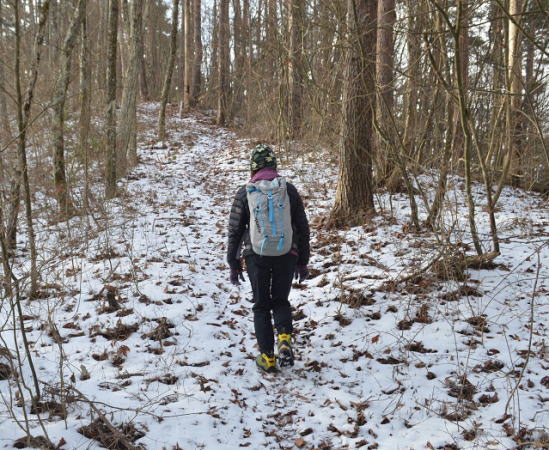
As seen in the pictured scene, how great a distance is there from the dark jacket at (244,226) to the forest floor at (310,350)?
97cm

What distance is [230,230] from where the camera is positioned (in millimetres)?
3822

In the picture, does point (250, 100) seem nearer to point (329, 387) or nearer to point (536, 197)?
point (536, 197)

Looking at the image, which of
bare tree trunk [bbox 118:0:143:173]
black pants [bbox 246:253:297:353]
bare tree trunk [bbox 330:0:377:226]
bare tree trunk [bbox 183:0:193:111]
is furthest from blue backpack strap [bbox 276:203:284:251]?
bare tree trunk [bbox 183:0:193:111]

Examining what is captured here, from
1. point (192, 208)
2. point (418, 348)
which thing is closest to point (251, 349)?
point (418, 348)

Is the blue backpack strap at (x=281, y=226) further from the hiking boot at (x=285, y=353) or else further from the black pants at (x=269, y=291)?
the hiking boot at (x=285, y=353)

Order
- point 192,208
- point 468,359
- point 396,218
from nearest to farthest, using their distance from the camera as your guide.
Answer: point 468,359 → point 396,218 → point 192,208

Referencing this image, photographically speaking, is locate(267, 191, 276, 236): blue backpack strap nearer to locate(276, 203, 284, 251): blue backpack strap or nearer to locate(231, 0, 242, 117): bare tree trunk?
locate(276, 203, 284, 251): blue backpack strap

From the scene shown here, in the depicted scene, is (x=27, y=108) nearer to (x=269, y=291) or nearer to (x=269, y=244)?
(x=269, y=244)

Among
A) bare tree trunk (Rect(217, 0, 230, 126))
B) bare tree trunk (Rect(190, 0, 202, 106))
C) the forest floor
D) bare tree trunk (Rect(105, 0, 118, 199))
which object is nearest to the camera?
the forest floor

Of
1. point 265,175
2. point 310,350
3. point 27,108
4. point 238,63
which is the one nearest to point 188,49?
point 238,63

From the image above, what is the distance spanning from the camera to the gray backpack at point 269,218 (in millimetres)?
3561

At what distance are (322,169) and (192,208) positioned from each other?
3667 millimetres

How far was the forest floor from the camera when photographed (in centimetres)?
272

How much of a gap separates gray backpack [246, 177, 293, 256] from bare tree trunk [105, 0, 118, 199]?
5726mm
